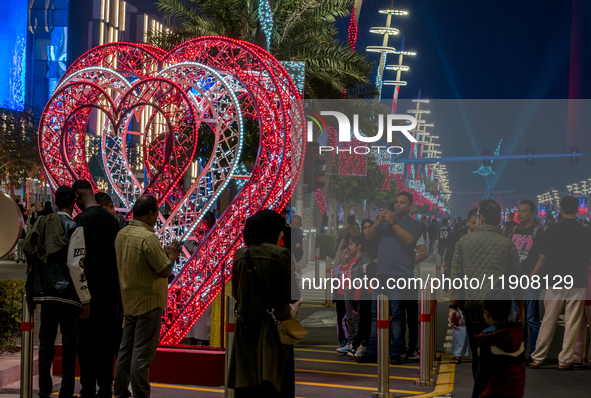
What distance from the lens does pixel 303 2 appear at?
19.0m

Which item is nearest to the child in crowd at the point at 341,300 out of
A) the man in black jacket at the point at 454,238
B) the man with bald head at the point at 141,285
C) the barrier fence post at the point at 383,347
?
the man in black jacket at the point at 454,238

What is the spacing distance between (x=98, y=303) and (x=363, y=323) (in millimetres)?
4049

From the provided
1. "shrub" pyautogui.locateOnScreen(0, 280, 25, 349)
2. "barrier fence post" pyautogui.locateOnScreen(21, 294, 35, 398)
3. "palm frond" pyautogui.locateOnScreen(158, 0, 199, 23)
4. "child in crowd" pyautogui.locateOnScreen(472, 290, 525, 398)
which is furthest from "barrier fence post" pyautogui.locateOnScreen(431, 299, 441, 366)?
"palm frond" pyautogui.locateOnScreen(158, 0, 199, 23)

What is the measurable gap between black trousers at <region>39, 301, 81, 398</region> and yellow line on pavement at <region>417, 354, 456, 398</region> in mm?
3343

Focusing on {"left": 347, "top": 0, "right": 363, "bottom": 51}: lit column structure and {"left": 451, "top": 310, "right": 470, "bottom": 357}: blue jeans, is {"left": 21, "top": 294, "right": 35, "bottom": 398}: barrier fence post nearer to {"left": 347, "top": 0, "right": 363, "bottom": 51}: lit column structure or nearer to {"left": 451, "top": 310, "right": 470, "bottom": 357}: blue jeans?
{"left": 451, "top": 310, "right": 470, "bottom": 357}: blue jeans

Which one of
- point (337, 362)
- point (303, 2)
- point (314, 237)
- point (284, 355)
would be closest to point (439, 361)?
point (337, 362)

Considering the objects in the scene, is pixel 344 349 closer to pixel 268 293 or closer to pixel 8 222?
pixel 8 222

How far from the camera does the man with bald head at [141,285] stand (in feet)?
19.6

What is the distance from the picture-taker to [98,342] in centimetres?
641

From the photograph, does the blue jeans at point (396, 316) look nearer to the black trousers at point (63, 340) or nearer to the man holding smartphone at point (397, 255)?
the man holding smartphone at point (397, 255)

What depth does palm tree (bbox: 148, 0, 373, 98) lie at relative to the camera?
1870 cm

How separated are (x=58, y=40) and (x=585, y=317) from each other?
64.8m

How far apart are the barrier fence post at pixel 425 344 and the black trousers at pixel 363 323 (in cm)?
145

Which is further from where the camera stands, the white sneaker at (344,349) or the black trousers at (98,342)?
the white sneaker at (344,349)
